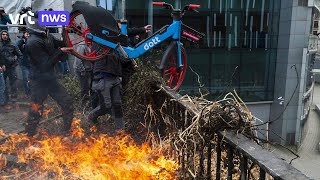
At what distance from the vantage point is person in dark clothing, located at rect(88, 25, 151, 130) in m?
4.91

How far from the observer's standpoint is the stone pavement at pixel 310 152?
40.8 ft

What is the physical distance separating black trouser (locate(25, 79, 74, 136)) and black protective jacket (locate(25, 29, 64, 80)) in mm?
119

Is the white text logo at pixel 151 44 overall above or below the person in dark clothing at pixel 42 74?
above

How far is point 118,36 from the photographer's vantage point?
15.6 feet

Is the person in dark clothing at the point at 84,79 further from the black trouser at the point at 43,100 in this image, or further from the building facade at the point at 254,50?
the building facade at the point at 254,50

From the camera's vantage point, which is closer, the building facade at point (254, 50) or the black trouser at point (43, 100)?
the black trouser at point (43, 100)

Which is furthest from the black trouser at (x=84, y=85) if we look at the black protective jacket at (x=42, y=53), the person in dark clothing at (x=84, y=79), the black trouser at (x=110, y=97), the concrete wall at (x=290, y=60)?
the concrete wall at (x=290, y=60)

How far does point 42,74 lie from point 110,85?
119 centimetres

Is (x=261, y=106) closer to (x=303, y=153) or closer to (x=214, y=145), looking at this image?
(x=303, y=153)

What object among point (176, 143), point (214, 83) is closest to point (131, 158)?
point (176, 143)

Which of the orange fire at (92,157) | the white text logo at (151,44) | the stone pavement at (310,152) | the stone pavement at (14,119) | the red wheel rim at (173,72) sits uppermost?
the white text logo at (151,44)

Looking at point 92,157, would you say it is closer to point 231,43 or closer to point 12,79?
point 12,79

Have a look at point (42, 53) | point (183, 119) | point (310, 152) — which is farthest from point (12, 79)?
point (310, 152)

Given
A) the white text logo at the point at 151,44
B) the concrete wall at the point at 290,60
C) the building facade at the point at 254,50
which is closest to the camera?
the white text logo at the point at 151,44
